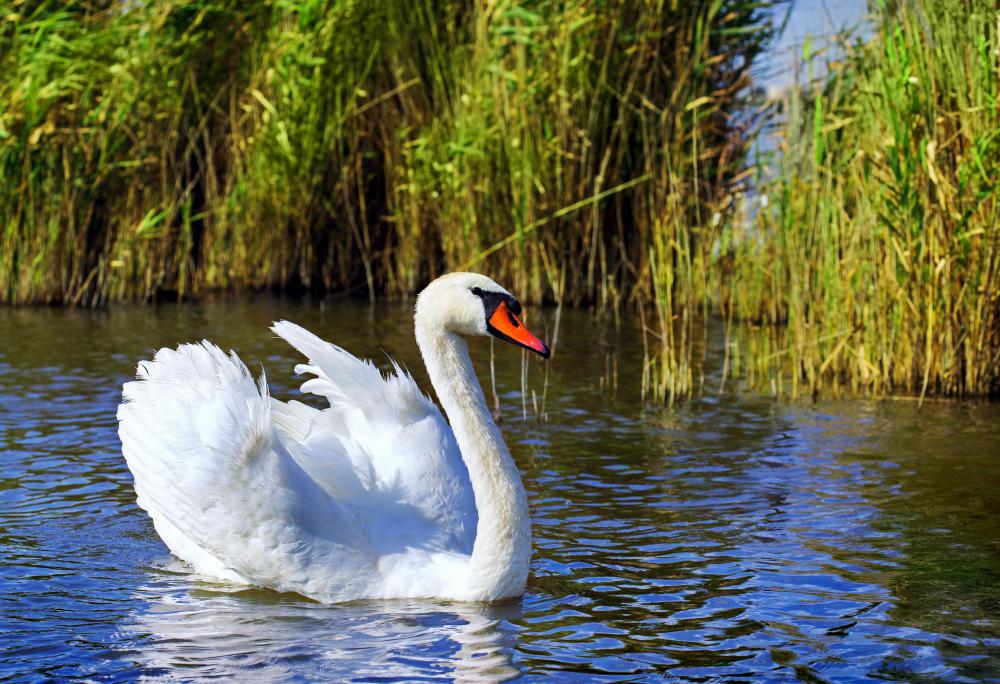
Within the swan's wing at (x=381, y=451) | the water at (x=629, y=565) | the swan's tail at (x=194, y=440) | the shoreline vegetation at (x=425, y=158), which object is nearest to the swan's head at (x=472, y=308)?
the swan's wing at (x=381, y=451)

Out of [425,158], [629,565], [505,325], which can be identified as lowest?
[629,565]

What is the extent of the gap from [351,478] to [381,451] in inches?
9.3

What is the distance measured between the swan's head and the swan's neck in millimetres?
56

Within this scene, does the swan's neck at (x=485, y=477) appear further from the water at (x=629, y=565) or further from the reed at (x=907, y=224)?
the reed at (x=907, y=224)

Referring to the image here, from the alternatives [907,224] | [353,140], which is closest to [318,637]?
[907,224]

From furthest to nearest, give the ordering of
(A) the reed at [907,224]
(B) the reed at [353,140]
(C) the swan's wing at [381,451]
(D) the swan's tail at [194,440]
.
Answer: (B) the reed at [353,140], (A) the reed at [907,224], (C) the swan's wing at [381,451], (D) the swan's tail at [194,440]

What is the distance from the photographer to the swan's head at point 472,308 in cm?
480

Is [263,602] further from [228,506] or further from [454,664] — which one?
[454,664]

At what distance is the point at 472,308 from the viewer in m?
4.82

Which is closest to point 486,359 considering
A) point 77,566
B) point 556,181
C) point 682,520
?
point 556,181

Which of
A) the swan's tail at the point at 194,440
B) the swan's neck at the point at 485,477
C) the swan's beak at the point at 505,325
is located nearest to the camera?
the swan's neck at the point at 485,477

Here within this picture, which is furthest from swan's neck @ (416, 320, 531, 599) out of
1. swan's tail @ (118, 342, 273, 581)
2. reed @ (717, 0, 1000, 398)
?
reed @ (717, 0, 1000, 398)

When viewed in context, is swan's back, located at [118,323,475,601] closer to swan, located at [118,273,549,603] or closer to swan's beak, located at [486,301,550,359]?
swan, located at [118,273,549,603]

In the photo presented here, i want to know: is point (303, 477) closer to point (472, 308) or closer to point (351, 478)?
point (351, 478)
